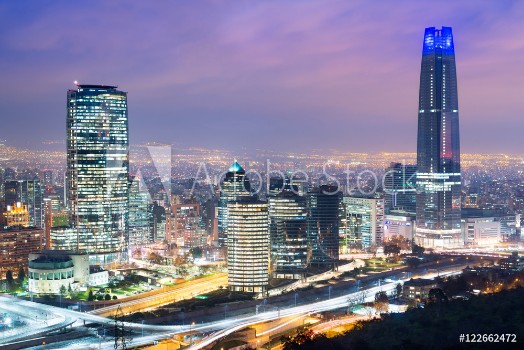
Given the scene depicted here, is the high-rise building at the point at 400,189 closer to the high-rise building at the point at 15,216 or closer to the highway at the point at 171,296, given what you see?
the highway at the point at 171,296

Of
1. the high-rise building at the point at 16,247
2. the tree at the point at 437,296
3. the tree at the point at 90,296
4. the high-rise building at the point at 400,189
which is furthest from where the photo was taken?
the high-rise building at the point at 400,189

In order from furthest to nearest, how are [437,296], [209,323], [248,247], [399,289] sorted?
[248,247] < [399,289] < [437,296] < [209,323]

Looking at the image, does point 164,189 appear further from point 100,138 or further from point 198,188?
point 100,138

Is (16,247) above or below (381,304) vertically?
above

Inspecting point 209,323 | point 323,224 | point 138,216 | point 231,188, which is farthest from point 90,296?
point 138,216

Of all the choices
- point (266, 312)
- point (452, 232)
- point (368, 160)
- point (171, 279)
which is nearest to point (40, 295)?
point (171, 279)

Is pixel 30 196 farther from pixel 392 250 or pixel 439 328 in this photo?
pixel 439 328


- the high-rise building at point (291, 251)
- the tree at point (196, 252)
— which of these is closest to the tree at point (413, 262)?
the high-rise building at point (291, 251)
